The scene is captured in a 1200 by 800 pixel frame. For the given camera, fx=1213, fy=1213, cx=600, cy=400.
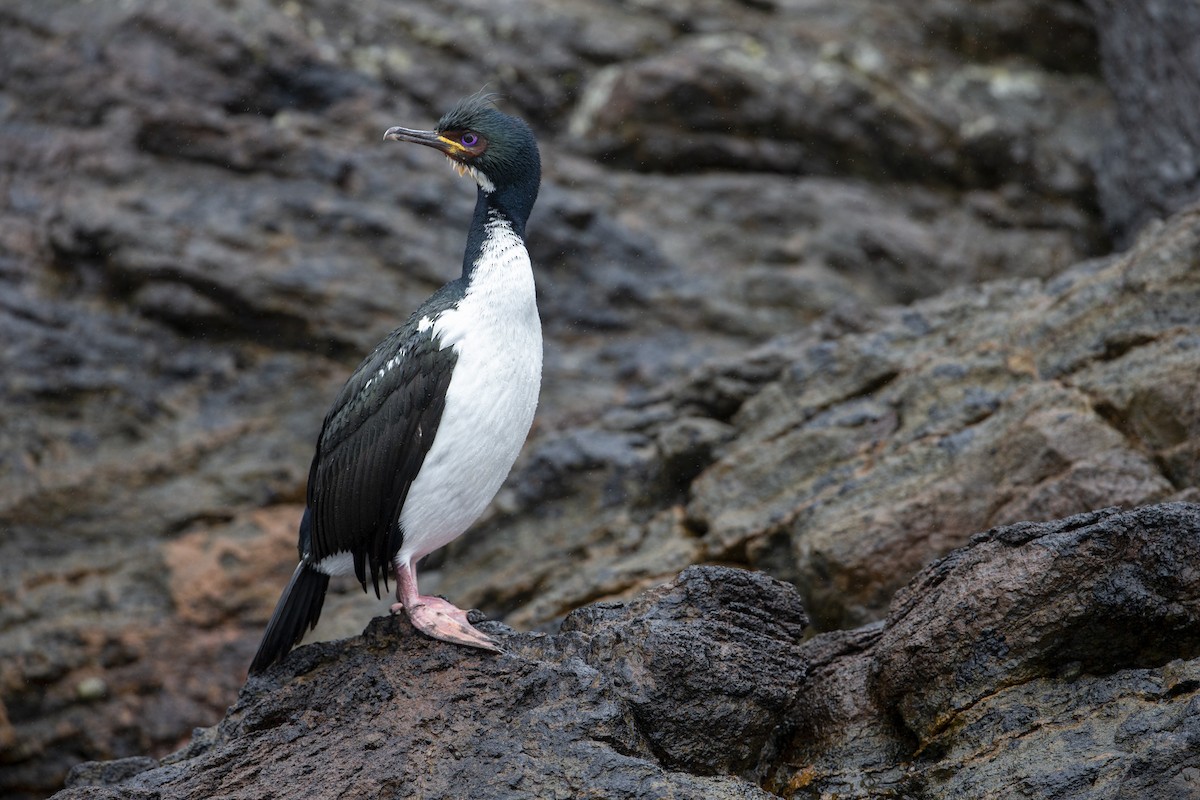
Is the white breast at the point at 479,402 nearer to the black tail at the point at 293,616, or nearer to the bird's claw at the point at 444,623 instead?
the bird's claw at the point at 444,623

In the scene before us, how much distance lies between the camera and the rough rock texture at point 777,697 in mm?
4500

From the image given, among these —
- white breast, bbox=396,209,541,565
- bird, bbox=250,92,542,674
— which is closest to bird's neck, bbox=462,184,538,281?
bird, bbox=250,92,542,674

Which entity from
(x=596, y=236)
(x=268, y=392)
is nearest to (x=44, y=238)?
(x=268, y=392)

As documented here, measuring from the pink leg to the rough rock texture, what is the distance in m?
0.07

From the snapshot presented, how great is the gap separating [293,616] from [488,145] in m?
2.46

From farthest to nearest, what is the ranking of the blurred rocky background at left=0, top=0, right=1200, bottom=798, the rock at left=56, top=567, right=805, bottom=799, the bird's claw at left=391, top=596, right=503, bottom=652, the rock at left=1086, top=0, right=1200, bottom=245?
the rock at left=1086, top=0, right=1200, bottom=245
the bird's claw at left=391, top=596, right=503, bottom=652
the blurred rocky background at left=0, top=0, right=1200, bottom=798
the rock at left=56, top=567, right=805, bottom=799

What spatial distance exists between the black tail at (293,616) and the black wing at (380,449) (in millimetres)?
106

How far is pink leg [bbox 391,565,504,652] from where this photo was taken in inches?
206

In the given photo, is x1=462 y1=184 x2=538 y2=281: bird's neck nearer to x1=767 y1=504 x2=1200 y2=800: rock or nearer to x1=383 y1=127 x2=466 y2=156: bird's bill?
x1=383 y1=127 x2=466 y2=156: bird's bill

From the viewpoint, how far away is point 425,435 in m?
5.61

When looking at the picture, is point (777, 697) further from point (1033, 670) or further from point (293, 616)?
point (293, 616)

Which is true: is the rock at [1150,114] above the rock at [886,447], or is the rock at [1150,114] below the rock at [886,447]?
above

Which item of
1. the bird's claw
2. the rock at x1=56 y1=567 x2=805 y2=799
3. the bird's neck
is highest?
the bird's neck

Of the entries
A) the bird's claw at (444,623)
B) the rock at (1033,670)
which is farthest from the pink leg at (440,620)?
the rock at (1033,670)
